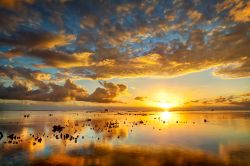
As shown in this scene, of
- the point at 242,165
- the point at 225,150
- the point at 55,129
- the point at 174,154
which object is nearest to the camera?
the point at 242,165

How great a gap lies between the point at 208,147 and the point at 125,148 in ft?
64.9

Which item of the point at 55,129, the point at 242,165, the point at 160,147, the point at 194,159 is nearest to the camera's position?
the point at 242,165

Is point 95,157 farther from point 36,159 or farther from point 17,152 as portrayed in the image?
point 17,152

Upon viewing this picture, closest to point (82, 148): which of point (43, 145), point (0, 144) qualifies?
point (43, 145)

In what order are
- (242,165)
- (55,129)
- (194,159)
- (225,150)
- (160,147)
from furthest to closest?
(55,129), (160,147), (225,150), (194,159), (242,165)

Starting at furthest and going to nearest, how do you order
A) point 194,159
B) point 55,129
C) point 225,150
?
point 55,129 → point 225,150 → point 194,159

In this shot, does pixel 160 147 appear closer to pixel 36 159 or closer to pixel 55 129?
pixel 36 159

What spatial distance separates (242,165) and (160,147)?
1999 cm

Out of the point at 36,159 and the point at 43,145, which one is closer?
the point at 36,159

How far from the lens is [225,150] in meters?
49.5

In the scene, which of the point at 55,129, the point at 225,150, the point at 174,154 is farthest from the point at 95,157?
the point at 55,129

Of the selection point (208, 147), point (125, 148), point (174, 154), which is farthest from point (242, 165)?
point (125, 148)

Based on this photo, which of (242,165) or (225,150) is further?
(225,150)

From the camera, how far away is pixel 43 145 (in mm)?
54375
